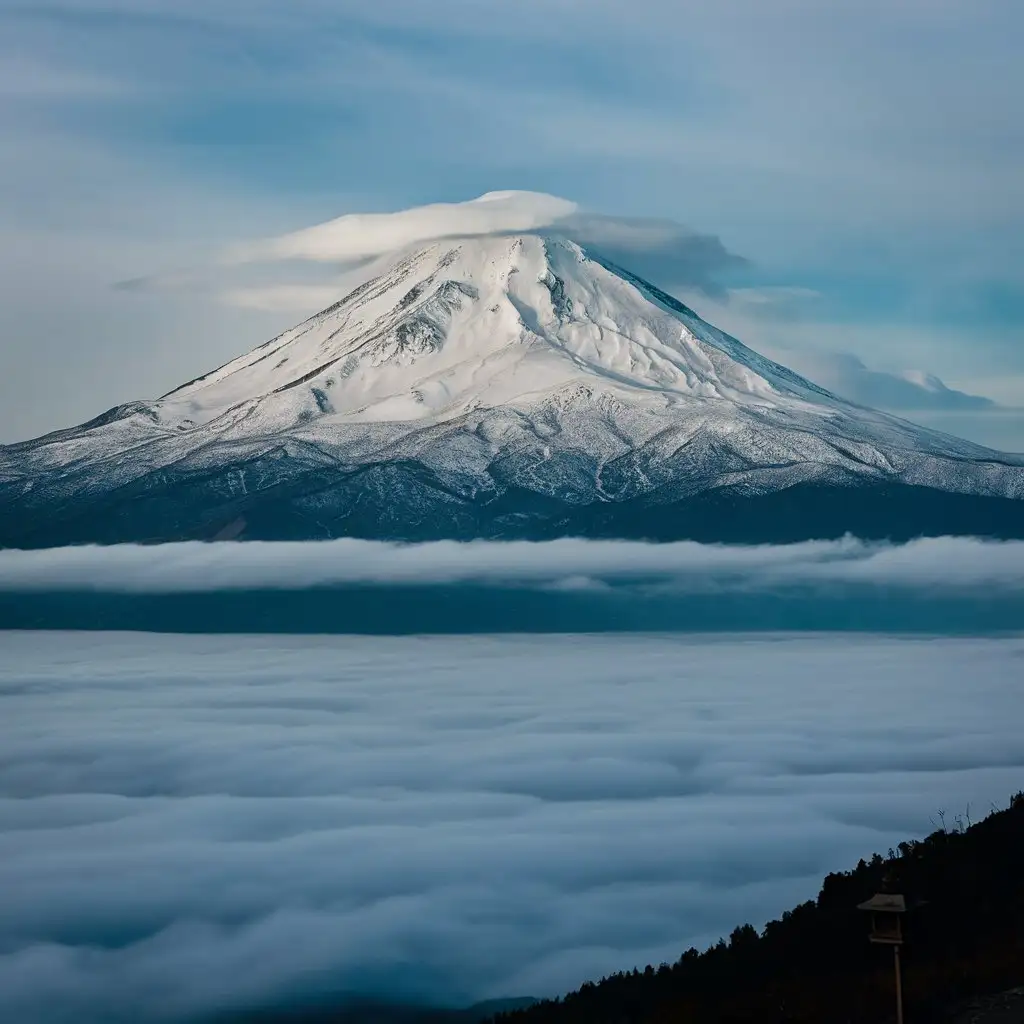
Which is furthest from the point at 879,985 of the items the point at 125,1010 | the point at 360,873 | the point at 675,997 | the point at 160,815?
the point at 160,815

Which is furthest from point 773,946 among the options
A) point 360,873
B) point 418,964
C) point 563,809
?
point 563,809

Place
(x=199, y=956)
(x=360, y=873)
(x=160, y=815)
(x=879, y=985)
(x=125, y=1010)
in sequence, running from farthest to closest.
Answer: (x=160, y=815) → (x=360, y=873) → (x=199, y=956) → (x=125, y=1010) → (x=879, y=985)

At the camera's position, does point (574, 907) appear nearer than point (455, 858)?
Yes

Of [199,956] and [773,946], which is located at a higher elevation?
[773,946]

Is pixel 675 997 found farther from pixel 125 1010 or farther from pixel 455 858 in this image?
pixel 455 858

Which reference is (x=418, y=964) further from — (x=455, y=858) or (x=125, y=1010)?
(x=455, y=858)

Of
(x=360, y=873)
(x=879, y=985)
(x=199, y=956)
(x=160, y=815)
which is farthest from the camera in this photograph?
(x=160, y=815)
